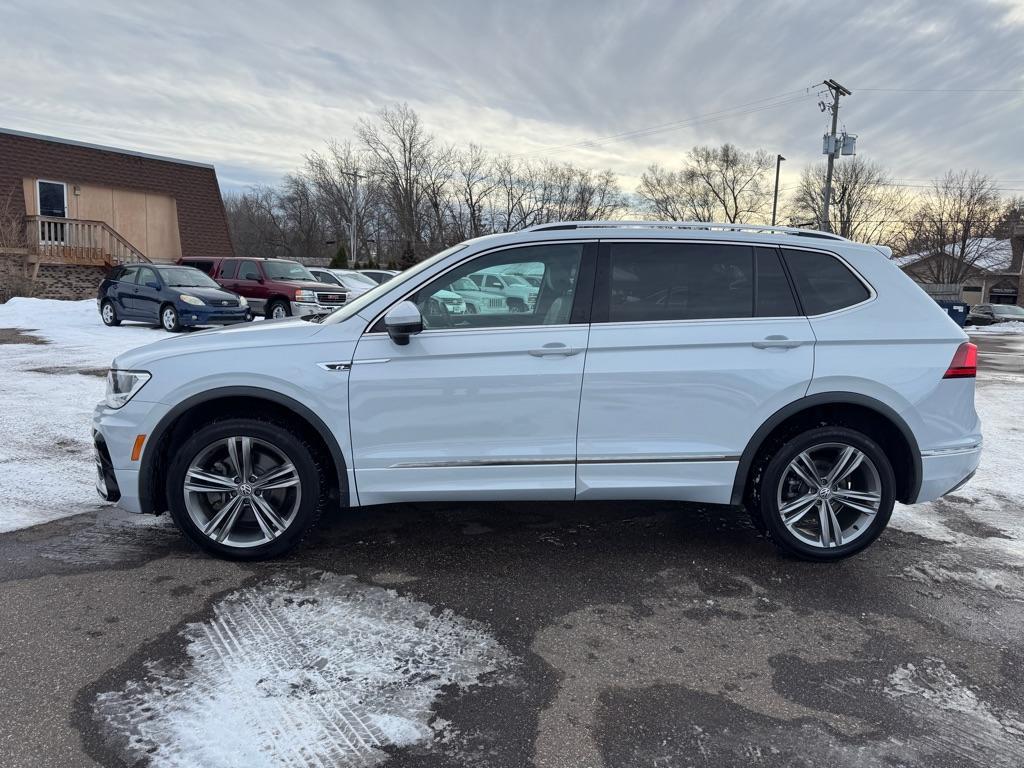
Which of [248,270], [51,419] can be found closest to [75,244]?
[248,270]

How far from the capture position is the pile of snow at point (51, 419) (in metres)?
4.81

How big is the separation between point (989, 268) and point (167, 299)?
200 feet

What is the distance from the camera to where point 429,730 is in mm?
2484

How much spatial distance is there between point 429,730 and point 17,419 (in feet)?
21.4

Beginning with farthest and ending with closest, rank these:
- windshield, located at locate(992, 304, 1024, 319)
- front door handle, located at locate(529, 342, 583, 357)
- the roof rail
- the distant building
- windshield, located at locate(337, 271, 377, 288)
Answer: the distant building, windshield, located at locate(992, 304, 1024, 319), windshield, located at locate(337, 271, 377, 288), the roof rail, front door handle, located at locate(529, 342, 583, 357)

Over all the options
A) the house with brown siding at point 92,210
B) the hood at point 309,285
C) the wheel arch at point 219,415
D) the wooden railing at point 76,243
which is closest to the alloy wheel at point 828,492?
the wheel arch at point 219,415

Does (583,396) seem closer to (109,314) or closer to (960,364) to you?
(960,364)

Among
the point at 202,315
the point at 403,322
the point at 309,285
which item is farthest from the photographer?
the point at 309,285

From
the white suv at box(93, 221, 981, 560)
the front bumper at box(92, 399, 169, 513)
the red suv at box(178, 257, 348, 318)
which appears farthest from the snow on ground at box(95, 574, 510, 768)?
the red suv at box(178, 257, 348, 318)

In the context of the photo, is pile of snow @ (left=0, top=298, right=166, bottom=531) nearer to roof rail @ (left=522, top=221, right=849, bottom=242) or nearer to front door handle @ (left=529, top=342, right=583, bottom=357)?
front door handle @ (left=529, top=342, right=583, bottom=357)

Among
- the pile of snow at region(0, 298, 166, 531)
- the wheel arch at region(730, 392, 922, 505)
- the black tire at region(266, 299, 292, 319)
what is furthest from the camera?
the black tire at region(266, 299, 292, 319)

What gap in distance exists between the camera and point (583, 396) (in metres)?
3.68

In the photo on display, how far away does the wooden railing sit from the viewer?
74.6ft

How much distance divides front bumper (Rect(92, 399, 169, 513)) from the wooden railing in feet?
71.3
